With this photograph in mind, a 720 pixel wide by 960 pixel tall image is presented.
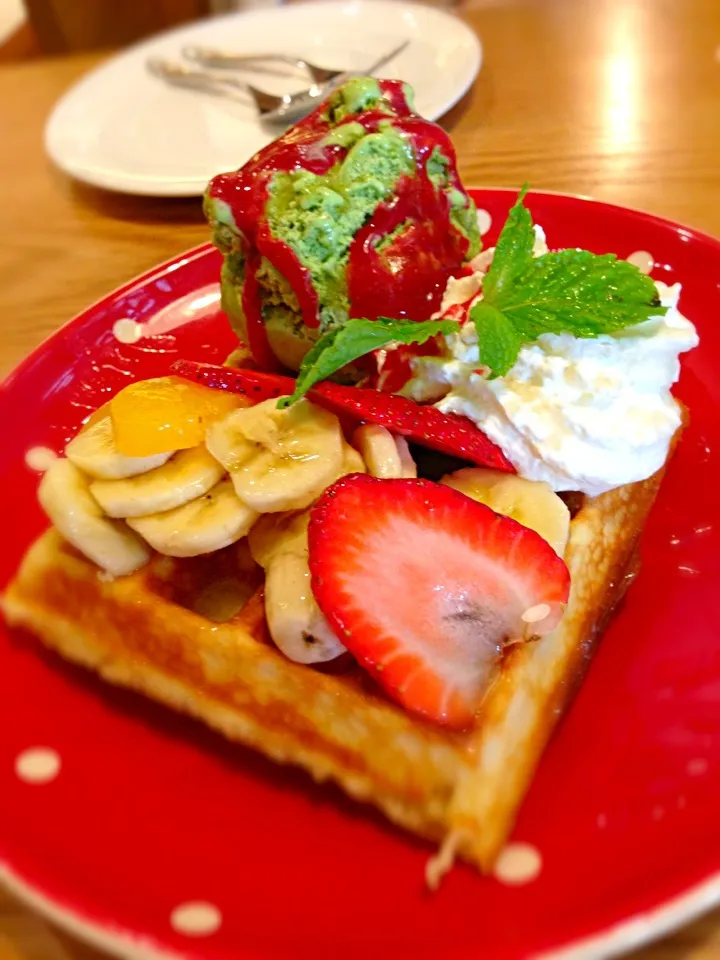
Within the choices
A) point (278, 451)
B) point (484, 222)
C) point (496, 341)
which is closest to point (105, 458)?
point (278, 451)

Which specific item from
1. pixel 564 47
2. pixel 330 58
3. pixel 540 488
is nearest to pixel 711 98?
pixel 564 47

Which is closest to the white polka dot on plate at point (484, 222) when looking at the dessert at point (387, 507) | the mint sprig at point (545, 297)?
the dessert at point (387, 507)

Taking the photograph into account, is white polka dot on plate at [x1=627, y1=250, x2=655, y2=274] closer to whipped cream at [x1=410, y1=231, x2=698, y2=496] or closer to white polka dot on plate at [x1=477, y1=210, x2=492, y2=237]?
white polka dot on plate at [x1=477, y1=210, x2=492, y2=237]

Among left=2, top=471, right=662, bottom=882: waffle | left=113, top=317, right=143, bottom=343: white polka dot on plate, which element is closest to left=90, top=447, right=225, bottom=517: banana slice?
left=2, top=471, right=662, bottom=882: waffle

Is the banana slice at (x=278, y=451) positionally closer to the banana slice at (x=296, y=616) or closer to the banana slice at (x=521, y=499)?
the banana slice at (x=296, y=616)

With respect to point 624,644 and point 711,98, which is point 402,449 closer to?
point 624,644

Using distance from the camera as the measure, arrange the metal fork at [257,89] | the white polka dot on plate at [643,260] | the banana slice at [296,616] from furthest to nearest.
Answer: the metal fork at [257,89] → the white polka dot on plate at [643,260] → the banana slice at [296,616]

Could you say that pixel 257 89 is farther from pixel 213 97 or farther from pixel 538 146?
pixel 538 146
